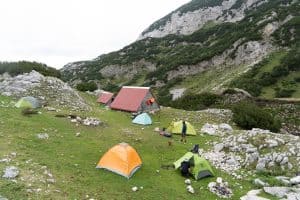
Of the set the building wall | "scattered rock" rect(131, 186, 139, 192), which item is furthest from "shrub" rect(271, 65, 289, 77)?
"scattered rock" rect(131, 186, 139, 192)

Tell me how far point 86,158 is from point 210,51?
8809 centimetres

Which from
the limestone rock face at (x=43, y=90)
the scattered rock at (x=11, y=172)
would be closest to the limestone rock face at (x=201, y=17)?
the limestone rock face at (x=43, y=90)

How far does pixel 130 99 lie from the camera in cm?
4191

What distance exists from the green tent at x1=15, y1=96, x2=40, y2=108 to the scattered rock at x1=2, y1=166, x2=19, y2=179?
52.6ft

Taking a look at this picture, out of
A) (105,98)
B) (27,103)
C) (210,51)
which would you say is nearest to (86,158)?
(27,103)

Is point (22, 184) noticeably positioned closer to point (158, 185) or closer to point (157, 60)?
point (158, 185)

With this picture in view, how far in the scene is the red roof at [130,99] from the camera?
133 feet

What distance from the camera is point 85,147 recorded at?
24.8 m

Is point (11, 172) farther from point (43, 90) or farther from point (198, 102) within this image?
point (198, 102)

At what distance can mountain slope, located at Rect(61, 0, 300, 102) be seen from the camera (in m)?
91.2

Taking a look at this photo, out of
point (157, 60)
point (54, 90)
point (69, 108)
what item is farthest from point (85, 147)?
point (157, 60)

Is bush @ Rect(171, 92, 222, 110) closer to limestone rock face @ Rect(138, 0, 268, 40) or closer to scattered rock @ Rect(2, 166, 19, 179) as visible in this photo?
scattered rock @ Rect(2, 166, 19, 179)

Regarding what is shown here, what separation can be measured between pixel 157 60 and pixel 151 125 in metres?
92.2

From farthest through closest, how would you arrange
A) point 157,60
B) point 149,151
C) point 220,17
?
point 220,17 < point 157,60 < point 149,151
